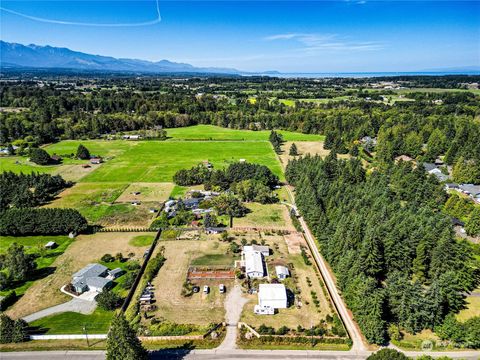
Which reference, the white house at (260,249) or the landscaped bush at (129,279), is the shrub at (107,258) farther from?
the white house at (260,249)

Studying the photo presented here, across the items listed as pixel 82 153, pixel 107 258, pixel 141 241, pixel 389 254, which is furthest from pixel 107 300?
pixel 82 153

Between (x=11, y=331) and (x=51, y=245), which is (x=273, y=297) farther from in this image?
(x=51, y=245)

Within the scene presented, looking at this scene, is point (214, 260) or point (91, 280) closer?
point (91, 280)

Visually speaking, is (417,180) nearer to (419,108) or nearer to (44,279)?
(44,279)

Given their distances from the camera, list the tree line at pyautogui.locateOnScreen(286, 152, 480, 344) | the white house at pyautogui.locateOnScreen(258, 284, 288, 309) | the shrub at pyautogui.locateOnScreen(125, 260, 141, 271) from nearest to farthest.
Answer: the tree line at pyautogui.locateOnScreen(286, 152, 480, 344) < the white house at pyautogui.locateOnScreen(258, 284, 288, 309) < the shrub at pyautogui.locateOnScreen(125, 260, 141, 271)

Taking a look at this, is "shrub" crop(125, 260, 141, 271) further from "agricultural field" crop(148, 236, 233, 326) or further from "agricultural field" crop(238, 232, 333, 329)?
"agricultural field" crop(238, 232, 333, 329)

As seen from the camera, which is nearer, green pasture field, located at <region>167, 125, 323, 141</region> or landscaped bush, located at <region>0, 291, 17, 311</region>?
landscaped bush, located at <region>0, 291, 17, 311</region>

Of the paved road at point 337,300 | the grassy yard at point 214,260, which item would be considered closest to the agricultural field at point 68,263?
the grassy yard at point 214,260

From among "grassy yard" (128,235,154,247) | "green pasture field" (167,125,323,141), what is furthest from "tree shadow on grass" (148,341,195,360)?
"green pasture field" (167,125,323,141)
